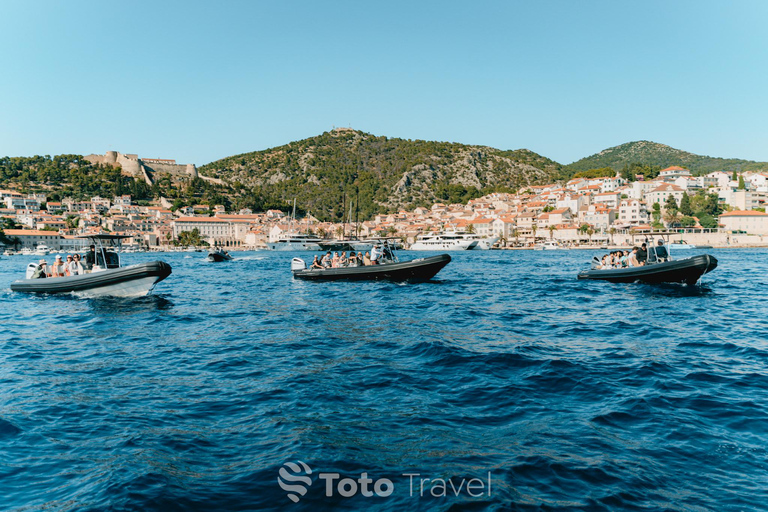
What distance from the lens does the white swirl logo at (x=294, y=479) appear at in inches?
176

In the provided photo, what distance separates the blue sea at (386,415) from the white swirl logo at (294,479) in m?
0.02

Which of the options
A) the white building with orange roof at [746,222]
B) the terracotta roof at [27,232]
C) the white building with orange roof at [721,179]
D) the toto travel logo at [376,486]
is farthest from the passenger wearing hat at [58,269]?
the white building with orange roof at [721,179]

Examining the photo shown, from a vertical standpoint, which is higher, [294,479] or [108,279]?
[108,279]

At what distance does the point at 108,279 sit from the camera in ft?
58.1

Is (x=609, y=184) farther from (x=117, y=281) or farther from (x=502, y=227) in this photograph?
(x=117, y=281)

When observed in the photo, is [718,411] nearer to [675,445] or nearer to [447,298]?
[675,445]

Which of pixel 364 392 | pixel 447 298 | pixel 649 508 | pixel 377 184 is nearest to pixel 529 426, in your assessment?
pixel 649 508

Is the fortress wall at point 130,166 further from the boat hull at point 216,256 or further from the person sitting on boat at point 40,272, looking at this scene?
the person sitting on boat at point 40,272

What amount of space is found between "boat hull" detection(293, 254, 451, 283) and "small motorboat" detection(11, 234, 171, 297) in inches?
332

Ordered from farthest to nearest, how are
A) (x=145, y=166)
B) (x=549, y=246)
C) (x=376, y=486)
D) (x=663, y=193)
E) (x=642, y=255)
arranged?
(x=145, y=166) → (x=663, y=193) → (x=549, y=246) → (x=642, y=255) → (x=376, y=486)

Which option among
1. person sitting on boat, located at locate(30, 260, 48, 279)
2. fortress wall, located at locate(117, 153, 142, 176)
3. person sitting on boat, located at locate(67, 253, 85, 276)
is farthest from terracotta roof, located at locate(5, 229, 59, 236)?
person sitting on boat, located at locate(67, 253, 85, 276)

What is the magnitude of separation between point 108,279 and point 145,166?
176977 millimetres

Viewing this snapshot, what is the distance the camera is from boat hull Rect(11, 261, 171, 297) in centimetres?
1770

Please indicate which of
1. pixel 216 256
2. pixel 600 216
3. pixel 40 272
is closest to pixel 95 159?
pixel 216 256
